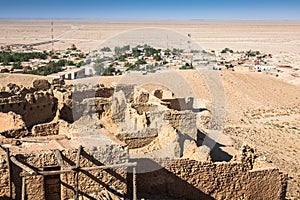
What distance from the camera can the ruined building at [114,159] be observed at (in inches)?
353

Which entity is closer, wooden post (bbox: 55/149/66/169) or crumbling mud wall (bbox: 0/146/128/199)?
wooden post (bbox: 55/149/66/169)

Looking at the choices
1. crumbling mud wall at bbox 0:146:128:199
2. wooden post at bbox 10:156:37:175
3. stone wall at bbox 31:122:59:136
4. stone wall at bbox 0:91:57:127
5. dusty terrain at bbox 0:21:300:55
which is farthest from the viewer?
dusty terrain at bbox 0:21:300:55

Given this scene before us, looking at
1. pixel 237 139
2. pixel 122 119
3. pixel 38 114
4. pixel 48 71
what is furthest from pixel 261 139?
pixel 48 71

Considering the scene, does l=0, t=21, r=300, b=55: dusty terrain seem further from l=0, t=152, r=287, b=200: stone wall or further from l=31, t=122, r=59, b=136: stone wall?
l=0, t=152, r=287, b=200: stone wall

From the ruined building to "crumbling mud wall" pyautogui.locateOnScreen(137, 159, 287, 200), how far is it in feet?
0.08

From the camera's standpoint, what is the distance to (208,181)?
11312 mm

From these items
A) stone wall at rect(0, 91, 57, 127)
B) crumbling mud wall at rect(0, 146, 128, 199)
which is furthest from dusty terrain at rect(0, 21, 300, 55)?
crumbling mud wall at rect(0, 146, 128, 199)

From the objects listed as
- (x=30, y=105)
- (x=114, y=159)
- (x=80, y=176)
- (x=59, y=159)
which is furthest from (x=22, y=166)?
(x=30, y=105)

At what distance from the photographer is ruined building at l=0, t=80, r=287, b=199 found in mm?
8977

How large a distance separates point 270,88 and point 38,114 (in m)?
24.2

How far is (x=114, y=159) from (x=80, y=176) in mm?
816

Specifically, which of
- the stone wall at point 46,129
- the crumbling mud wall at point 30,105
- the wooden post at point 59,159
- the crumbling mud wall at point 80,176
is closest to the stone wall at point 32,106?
the crumbling mud wall at point 30,105

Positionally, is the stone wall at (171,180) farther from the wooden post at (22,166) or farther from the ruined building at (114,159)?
the wooden post at (22,166)

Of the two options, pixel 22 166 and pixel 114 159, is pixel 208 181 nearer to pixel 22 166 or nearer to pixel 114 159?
pixel 114 159
